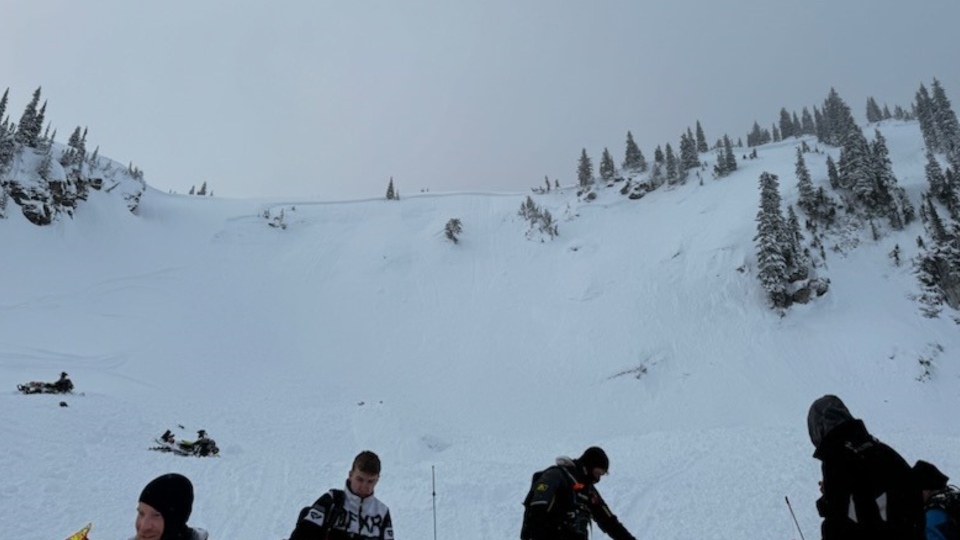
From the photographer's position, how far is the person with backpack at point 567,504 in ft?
16.4

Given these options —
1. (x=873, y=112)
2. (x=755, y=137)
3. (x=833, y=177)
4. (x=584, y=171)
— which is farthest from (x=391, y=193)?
(x=873, y=112)

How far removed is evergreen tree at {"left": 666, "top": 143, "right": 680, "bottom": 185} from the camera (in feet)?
221

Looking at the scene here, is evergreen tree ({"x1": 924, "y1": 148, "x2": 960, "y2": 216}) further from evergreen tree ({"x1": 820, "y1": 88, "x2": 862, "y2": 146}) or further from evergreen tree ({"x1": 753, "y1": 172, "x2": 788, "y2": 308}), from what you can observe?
evergreen tree ({"x1": 820, "y1": 88, "x2": 862, "y2": 146})

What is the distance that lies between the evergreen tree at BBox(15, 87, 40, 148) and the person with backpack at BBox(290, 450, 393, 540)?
2414 inches

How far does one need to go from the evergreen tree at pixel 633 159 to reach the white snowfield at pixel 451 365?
589 inches

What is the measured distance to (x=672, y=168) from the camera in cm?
6994

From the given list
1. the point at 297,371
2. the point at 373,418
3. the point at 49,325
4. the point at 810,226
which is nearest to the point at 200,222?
the point at 49,325

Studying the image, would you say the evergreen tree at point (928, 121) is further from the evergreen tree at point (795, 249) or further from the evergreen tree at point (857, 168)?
the evergreen tree at point (795, 249)

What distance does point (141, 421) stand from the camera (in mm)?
19500

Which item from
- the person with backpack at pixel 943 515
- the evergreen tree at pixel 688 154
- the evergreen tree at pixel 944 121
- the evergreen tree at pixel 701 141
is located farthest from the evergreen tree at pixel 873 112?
the person with backpack at pixel 943 515

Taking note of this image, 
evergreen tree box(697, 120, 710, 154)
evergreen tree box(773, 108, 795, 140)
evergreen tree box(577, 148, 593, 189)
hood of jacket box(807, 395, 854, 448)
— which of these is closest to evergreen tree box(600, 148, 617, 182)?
evergreen tree box(577, 148, 593, 189)

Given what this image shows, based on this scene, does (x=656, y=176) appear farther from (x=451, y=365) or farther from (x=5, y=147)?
(x=5, y=147)

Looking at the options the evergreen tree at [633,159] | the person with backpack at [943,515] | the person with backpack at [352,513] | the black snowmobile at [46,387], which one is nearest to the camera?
the person with backpack at [352,513]

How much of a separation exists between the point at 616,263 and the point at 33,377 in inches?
1650
